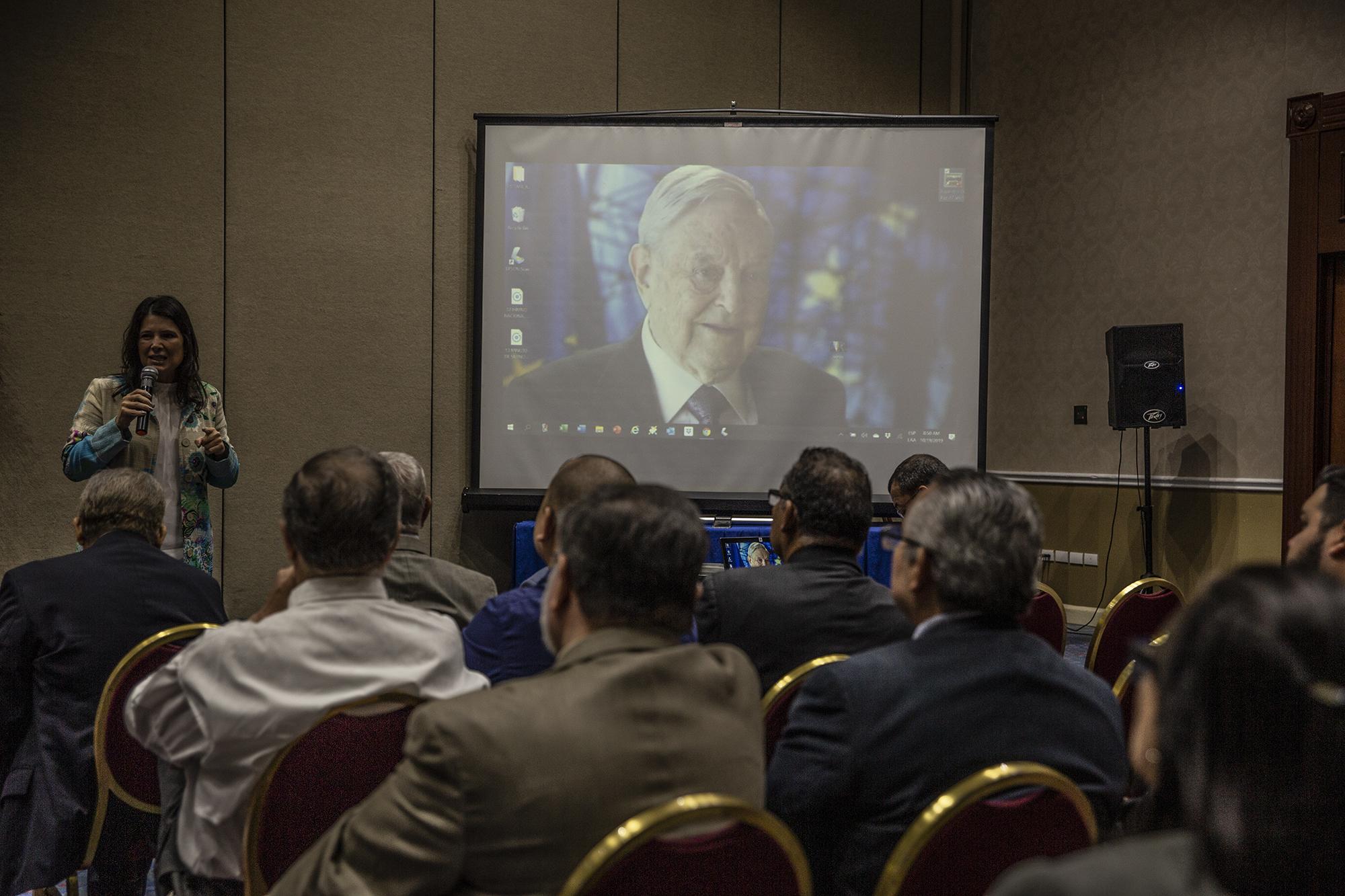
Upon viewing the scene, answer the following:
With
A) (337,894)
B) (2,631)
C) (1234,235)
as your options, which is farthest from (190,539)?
(1234,235)

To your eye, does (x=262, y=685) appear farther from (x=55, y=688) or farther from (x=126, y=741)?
(x=55, y=688)

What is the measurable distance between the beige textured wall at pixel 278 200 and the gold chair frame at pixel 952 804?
187 inches

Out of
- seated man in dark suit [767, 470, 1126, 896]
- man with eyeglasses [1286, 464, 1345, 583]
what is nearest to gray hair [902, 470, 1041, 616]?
seated man in dark suit [767, 470, 1126, 896]

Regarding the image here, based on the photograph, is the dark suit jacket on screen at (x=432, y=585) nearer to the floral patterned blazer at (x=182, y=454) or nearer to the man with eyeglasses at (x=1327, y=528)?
the floral patterned blazer at (x=182, y=454)

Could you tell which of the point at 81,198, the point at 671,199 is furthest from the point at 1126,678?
the point at 81,198

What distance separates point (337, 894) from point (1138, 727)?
0.84m

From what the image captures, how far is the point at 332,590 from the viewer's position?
1639 millimetres

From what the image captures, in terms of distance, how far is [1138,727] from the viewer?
2.84ft

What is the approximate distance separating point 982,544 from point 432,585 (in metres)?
1.37

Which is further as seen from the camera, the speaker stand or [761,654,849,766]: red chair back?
the speaker stand

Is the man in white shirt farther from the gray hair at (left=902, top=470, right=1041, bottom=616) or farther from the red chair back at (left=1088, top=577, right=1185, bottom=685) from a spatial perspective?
the red chair back at (left=1088, top=577, right=1185, bottom=685)

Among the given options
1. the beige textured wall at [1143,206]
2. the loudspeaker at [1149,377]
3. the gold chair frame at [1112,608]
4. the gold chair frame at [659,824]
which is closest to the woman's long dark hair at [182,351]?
the gold chair frame at [1112,608]

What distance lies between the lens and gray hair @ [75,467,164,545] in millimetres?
2293

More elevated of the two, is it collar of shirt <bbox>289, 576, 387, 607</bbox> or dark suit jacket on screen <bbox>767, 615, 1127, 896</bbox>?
collar of shirt <bbox>289, 576, 387, 607</bbox>
